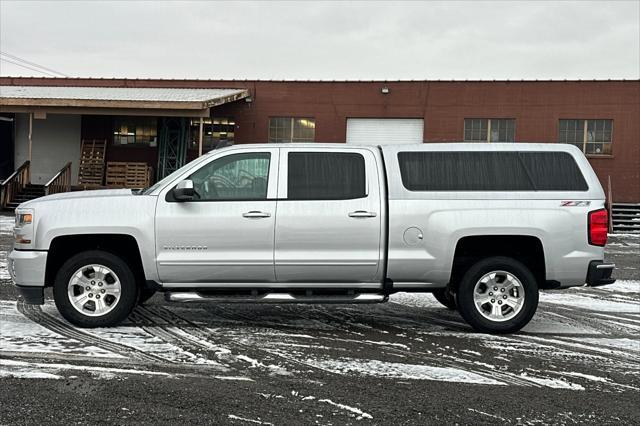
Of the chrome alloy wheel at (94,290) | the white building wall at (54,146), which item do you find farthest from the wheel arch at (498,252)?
the white building wall at (54,146)

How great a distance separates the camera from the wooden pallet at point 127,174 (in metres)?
25.4

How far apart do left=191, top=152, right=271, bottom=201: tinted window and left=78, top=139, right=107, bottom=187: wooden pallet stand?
67.7 feet

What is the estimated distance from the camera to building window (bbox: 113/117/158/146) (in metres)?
26.1

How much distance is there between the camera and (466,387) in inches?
185

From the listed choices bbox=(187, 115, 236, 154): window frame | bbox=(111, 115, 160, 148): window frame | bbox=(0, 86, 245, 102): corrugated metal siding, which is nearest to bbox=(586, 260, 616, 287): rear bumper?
bbox=(0, 86, 245, 102): corrugated metal siding

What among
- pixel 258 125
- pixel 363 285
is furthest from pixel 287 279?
pixel 258 125

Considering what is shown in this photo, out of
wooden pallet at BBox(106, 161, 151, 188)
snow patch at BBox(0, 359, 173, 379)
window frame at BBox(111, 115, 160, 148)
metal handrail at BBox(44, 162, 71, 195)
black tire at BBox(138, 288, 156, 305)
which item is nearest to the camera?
snow patch at BBox(0, 359, 173, 379)

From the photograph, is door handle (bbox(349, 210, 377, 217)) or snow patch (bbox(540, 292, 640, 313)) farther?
snow patch (bbox(540, 292, 640, 313))

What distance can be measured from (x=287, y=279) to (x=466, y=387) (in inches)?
91.4

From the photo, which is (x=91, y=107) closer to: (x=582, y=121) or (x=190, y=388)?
(x=582, y=121)

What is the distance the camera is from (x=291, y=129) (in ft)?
84.9

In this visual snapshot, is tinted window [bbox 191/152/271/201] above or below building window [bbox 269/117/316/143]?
below

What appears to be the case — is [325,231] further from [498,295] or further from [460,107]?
[460,107]

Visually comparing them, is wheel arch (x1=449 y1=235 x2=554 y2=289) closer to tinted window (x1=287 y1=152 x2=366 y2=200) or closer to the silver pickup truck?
the silver pickup truck
